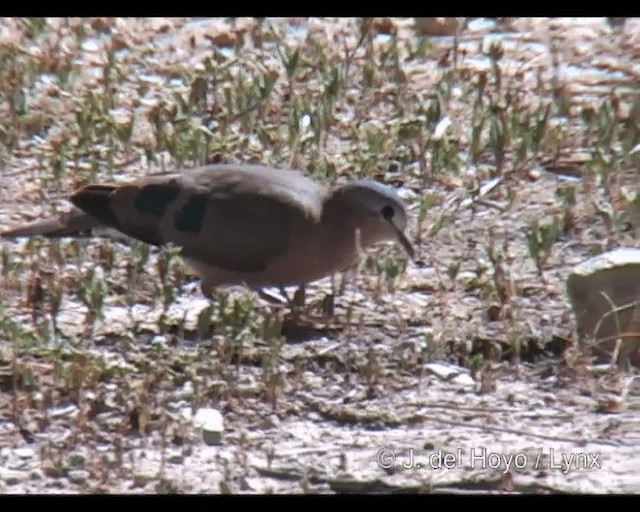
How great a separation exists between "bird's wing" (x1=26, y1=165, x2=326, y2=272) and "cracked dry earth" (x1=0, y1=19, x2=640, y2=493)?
17 centimetres

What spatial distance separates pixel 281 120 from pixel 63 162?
106cm

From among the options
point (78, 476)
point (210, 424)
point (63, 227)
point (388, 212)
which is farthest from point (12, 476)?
point (388, 212)

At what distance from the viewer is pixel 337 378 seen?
20.5ft

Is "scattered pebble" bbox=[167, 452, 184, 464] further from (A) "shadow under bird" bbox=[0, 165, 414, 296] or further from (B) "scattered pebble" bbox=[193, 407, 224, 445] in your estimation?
(A) "shadow under bird" bbox=[0, 165, 414, 296]

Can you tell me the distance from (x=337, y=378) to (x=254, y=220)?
74cm

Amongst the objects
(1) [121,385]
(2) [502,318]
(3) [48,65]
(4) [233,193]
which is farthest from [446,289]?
(3) [48,65]

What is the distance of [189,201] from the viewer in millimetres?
6762

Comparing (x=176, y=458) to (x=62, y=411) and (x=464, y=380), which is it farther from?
(x=464, y=380)

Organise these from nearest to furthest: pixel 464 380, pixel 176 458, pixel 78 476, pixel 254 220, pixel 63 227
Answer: pixel 78 476 → pixel 176 458 → pixel 464 380 → pixel 254 220 → pixel 63 227

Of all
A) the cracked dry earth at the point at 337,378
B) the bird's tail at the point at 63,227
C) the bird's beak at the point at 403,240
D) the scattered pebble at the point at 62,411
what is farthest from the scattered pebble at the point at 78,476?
the bird's beak at the point at 403,240

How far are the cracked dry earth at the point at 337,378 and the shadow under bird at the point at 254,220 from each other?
135 mm

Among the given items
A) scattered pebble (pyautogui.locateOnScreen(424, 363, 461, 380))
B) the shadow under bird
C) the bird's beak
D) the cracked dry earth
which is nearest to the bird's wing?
the shadow under bird

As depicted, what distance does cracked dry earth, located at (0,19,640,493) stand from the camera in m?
5.61

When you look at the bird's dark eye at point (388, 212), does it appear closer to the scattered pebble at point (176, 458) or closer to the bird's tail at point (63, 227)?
the bird's tail at point (63, 227)
